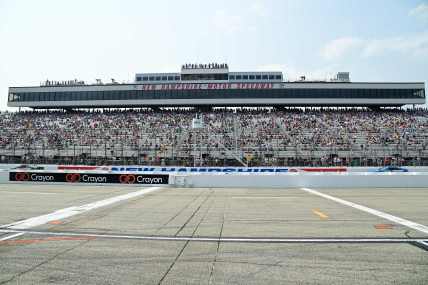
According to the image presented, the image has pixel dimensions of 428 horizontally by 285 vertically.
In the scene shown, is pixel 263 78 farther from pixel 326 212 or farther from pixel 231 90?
pixel 326 212

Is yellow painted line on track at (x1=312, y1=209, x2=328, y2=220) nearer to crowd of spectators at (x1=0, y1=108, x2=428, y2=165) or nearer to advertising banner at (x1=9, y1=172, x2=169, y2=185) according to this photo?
advertising banner at (x1=9, y1=172, x2=169, y2=185)

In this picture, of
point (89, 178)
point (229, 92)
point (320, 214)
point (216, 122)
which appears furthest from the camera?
point (229, 92)

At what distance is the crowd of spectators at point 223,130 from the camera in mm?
38625

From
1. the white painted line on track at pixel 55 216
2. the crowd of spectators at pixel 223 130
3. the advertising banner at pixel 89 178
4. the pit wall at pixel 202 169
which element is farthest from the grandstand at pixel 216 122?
the white painted line on track at pixel 55 216

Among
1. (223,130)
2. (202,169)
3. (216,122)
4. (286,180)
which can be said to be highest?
(216,122)

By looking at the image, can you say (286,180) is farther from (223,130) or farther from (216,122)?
(216,122)

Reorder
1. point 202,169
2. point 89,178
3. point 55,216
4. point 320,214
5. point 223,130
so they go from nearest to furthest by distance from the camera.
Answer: point 55,216 < point 320,214 < point 89,178 < point 202,169 < point 223,130

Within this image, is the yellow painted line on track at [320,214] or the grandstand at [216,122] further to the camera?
the grandstand at [216,122]

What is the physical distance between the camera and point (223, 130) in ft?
144

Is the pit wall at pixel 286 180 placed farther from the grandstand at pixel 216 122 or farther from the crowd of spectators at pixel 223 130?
the crowd of spectators at pixel 223 130

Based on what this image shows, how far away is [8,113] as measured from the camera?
56.0 metres

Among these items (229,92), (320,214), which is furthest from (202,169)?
(229,92)

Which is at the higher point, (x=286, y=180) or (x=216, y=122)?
(x=216, y=122)

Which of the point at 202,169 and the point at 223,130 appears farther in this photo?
the point at 223,130
